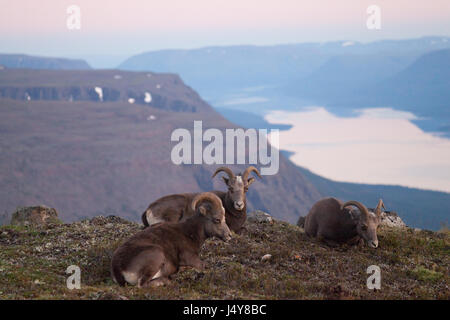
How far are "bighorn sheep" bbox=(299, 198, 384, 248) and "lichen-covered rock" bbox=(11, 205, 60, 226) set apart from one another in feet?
30.9

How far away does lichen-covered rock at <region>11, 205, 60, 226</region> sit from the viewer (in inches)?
822

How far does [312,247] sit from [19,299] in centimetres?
804

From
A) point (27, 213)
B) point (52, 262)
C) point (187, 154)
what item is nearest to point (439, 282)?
point (52, 262)

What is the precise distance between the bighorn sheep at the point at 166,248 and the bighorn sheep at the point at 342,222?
4049 mm

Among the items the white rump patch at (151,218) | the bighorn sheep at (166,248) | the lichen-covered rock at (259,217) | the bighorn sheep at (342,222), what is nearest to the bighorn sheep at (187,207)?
the white rump patch at (151,218)

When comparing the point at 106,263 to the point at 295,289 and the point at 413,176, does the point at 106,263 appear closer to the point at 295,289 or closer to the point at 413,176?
the point at 295,289

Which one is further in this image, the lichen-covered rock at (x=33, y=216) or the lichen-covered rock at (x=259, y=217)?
the lichen-covered rock at (x=33, y=216)

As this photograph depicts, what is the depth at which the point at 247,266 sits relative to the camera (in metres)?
13.9

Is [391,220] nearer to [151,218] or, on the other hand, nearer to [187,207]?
[187,207]

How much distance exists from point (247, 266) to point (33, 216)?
1056cm

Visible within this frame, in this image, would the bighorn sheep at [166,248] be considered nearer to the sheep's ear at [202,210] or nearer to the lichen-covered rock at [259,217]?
the sheep's ear at [202,210]

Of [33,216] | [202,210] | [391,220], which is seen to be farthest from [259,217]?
[33,216]

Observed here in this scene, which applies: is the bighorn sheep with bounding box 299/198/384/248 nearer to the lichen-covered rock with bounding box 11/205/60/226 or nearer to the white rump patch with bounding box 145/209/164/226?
the white rump patch with bounding box 145/209/164/226

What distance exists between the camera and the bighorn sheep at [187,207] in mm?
16219
